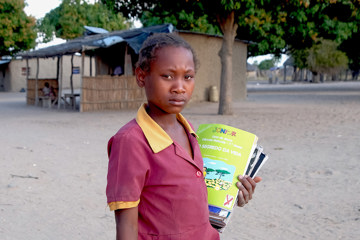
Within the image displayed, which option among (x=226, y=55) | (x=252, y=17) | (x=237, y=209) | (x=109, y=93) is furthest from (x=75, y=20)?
(x=237, y=209)

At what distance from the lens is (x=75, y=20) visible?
3816cm

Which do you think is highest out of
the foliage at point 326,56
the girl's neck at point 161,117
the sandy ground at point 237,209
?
the foliage at point 326,56

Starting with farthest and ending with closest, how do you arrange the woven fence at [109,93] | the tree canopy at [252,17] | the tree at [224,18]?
the woven fence at [109,93] < the tree canopy at [252,17] < the tree at [224,18]

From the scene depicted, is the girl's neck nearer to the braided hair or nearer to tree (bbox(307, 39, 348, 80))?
the braided hair

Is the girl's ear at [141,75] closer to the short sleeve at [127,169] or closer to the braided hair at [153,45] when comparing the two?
the braided hair at [153,45]

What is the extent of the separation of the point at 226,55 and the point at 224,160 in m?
9.86

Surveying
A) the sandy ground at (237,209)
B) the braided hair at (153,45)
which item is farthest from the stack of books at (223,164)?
the sandy ground at (237,209)

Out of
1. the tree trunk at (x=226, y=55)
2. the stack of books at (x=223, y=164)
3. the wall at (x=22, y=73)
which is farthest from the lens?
the wall at (x=22, y=73)

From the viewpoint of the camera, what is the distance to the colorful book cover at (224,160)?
56.0 inches

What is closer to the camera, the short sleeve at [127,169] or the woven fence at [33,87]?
the short sleeve at [127,169]

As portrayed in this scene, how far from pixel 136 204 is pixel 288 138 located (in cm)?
663

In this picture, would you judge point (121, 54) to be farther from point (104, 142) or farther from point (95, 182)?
point (95, 182)

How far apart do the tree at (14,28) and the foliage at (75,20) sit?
7.89m

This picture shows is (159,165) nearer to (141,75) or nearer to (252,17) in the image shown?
(141,75)
